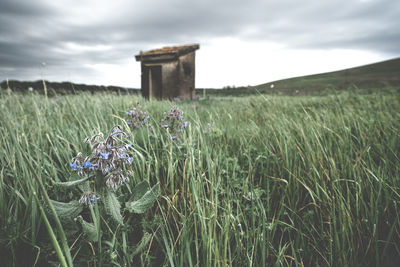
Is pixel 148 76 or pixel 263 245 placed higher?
pixel 148 76

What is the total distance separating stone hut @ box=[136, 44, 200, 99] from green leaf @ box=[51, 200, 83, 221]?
26.5 ft

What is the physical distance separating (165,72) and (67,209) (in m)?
8.60

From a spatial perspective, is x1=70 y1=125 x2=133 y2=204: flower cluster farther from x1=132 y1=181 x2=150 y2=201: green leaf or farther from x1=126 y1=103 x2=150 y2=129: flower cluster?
x1=126 y1=103 x2=150 y2=129: flower cluster

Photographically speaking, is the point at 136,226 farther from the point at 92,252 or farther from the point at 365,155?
the point at 365,155

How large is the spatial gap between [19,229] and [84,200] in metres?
0.41

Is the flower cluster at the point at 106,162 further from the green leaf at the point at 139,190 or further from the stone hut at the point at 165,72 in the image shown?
the stone hut at the point at 165,72

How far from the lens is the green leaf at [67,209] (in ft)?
3.15

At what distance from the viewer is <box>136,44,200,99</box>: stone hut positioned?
29.6 ft

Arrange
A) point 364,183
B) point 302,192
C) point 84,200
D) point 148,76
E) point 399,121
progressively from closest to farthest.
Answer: point 84,200
point 364,183
point 302,192
point 399,121
point 148,76

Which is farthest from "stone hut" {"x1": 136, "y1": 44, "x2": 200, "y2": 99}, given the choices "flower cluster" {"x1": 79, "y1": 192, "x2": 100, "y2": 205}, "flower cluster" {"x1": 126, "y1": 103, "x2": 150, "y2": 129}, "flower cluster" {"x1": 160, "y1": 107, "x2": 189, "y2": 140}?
"flower cluster" {"x1": 79, "y1": 192, "x2": 100, "y2": 205}

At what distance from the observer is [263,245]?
1.00m

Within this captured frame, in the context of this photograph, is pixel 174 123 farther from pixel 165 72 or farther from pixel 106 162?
pixel 165 72

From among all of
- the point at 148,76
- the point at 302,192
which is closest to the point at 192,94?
the point at 148,76

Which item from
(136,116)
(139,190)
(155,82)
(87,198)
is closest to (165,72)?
(155,82)
